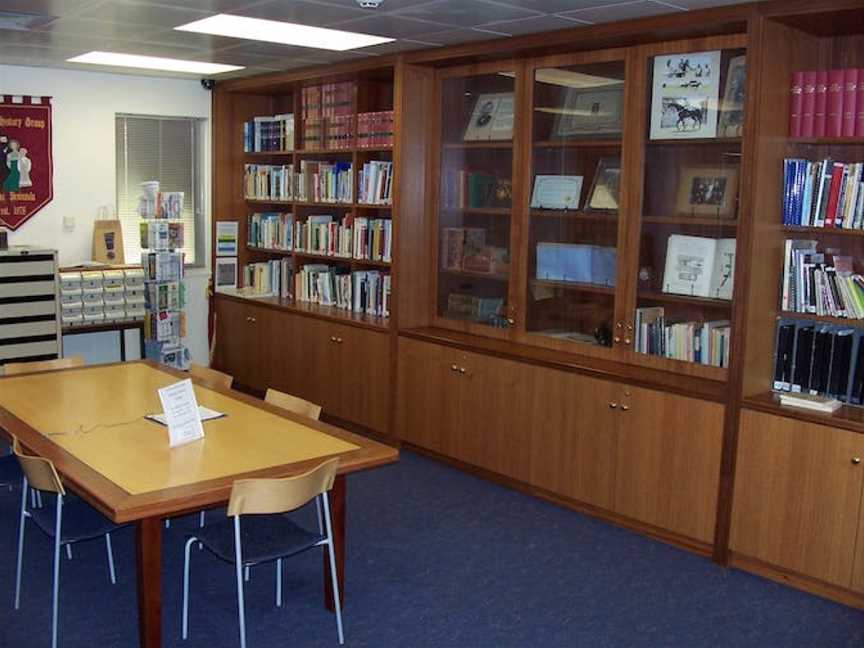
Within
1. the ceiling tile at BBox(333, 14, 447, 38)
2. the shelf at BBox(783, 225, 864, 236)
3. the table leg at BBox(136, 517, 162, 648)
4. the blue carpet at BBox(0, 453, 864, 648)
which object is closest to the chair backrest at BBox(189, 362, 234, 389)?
the blue carpet at BBox(0, 453, 864, 648)

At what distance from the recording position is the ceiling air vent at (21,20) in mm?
5012

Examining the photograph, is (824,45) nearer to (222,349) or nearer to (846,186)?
(846,186)

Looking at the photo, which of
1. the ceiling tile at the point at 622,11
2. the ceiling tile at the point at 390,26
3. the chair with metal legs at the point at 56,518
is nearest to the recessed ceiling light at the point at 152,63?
the ceiling tile at the point at 390,26

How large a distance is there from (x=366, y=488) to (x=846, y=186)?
10.3 feet

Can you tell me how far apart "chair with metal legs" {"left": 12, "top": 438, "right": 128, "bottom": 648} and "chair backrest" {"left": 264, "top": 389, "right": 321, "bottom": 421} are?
1014 millimetres

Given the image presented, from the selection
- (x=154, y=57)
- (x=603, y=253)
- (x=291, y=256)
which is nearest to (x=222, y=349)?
(x=291, y=256)

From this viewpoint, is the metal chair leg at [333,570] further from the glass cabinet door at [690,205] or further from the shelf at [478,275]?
the shelf at [478,275]

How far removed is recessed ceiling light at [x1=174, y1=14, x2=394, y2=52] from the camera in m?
5.12

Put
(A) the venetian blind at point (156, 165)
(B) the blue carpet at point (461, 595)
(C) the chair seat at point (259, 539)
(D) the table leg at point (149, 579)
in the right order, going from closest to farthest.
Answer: (D) the table leg at point (149, 579) → (C) the chair seat at point (259, 539) → (B) the blue carpet at point (461, 595) → (A) the venetian blind at point (156, 165)

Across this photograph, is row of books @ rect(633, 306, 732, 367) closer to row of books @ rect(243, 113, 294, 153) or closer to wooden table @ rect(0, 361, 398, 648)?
wooden table @ rect(0, 361, 398, 648)

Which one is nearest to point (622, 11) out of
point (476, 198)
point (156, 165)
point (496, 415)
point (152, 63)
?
point (476, 198)

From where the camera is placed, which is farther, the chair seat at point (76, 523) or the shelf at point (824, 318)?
the shelf at point (824, 318)

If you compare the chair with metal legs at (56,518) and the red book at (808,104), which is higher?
the red book at (808,104)

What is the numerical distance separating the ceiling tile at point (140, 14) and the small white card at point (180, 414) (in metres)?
2.07
